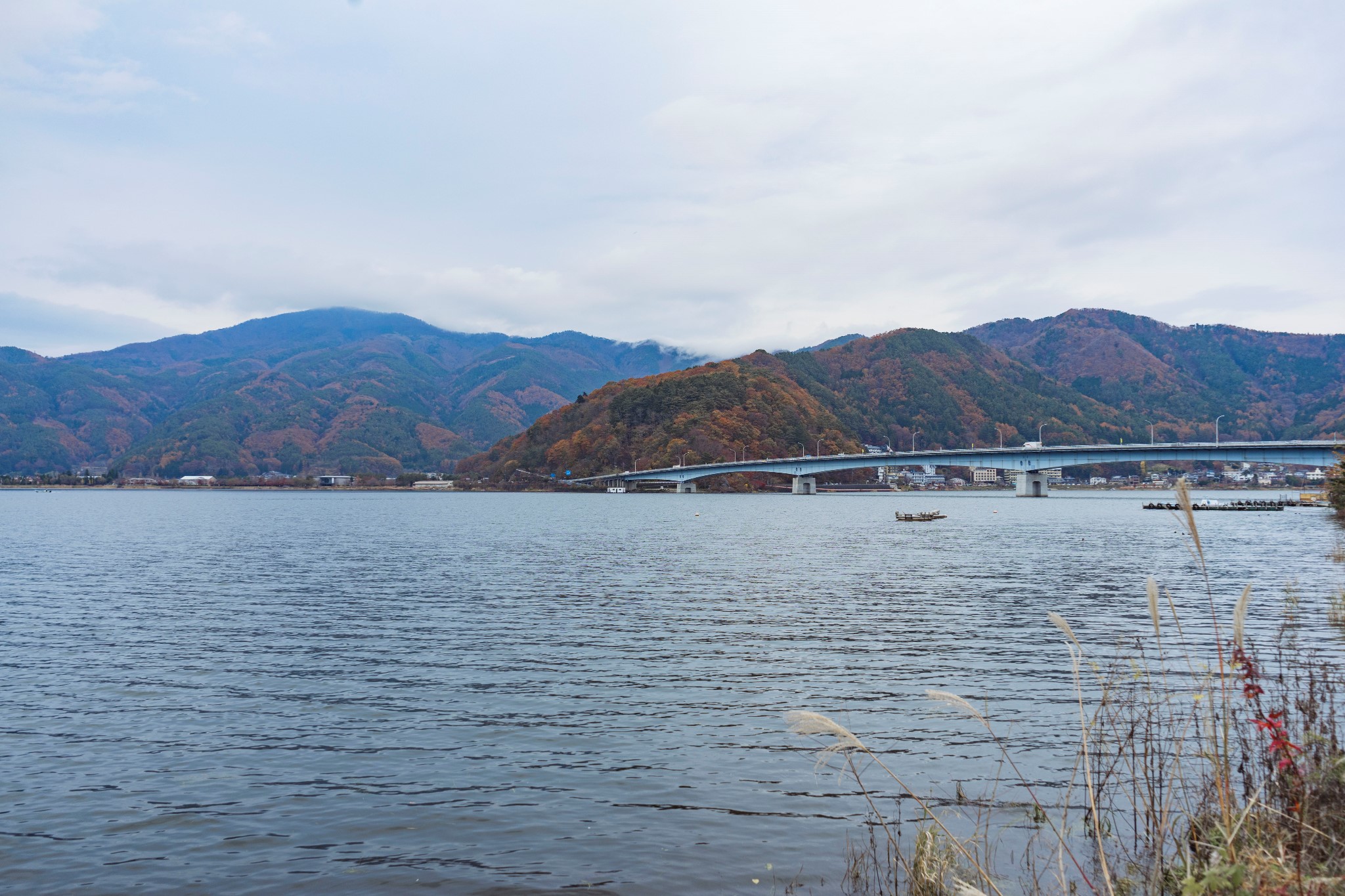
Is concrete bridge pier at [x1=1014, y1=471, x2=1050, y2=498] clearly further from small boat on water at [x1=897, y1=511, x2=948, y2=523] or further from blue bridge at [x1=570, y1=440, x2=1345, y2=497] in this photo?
small boat on water at [x1=897, y1=511, x2=948, y2=523]

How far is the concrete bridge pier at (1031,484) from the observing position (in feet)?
538

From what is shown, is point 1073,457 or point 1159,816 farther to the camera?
point 1073,457

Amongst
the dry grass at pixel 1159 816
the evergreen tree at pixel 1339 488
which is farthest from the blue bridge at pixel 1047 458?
the dry grass at pixel 1159 816

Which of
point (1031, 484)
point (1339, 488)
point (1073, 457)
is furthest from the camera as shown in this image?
→ point (1031, 484)

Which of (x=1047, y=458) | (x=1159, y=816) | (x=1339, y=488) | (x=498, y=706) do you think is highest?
(x=1047, y=458)

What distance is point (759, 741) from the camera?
1620 centimetres

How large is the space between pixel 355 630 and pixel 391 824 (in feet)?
59.1

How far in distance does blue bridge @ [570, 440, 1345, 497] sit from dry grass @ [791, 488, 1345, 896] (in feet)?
365

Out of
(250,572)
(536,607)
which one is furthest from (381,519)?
(536,607)

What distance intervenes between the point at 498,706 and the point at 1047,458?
150m

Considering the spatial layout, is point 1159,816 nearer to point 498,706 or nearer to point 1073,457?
point 498,706

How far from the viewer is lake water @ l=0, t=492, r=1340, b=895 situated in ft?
37.5

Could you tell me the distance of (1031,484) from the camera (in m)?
165

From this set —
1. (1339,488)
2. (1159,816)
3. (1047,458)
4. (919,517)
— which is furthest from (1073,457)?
(1159,816)
